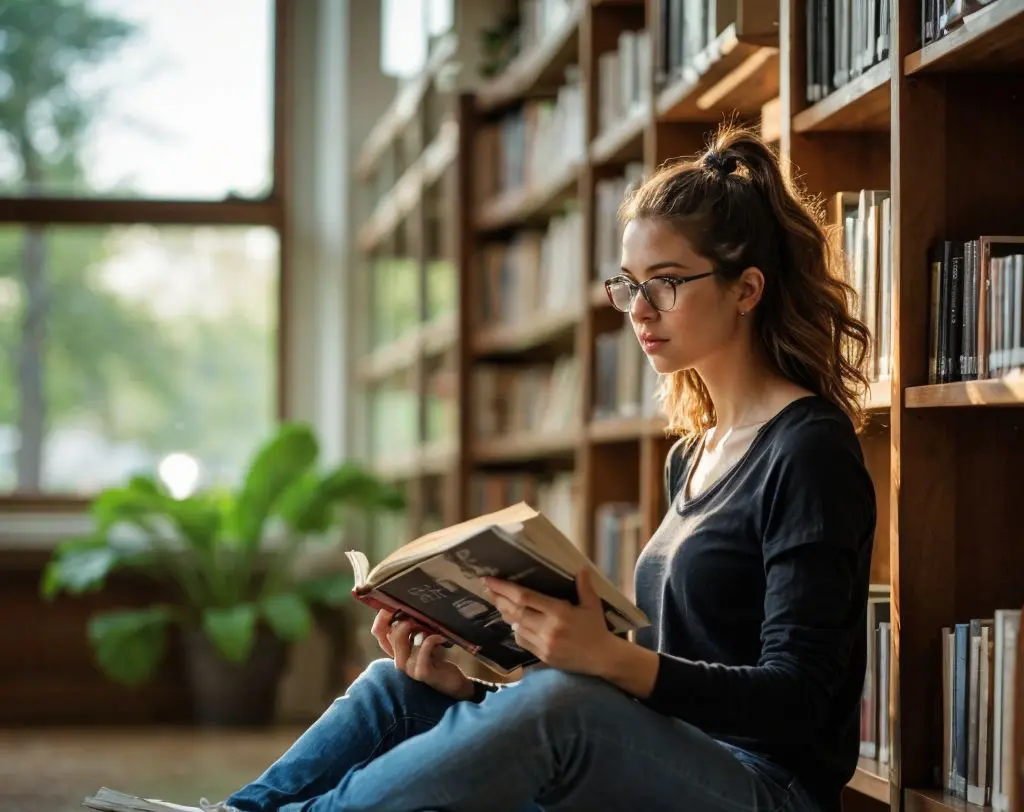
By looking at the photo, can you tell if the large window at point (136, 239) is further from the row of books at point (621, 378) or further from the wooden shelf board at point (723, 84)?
the wooden shelf board at point (723, 84)

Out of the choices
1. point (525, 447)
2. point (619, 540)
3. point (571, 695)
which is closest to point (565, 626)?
point (571, 695)

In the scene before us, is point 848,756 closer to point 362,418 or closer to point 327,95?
point 362,418

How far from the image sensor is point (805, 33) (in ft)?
7.18

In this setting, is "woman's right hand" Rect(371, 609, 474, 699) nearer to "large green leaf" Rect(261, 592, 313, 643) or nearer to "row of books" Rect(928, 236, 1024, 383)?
"row of books" Rect(928, 236, 1024, 383)

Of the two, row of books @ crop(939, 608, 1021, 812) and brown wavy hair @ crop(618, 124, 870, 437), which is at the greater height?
brown wavy hair @ crop(618, 124, 870, 437)

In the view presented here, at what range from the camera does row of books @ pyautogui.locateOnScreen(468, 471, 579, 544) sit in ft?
13.0

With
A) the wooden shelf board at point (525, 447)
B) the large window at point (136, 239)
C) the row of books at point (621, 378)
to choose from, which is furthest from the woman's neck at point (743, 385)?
the large window at point (136, 239)

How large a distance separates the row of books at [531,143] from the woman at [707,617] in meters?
1.65

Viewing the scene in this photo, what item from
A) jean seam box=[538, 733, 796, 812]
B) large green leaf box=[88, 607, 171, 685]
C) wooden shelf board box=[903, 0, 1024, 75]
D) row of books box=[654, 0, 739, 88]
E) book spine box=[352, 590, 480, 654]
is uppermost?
row of books box=[654, 0, 739, 88]

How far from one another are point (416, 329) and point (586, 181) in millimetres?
1597

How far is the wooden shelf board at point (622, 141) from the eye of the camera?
299cm

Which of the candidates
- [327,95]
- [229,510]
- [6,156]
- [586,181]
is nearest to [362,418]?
[229,510]

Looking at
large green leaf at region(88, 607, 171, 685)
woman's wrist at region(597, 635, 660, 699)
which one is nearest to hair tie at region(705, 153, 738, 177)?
woman's wrist at region(597, 635, 660, 699)

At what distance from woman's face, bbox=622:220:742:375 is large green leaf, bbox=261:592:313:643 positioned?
314cm
